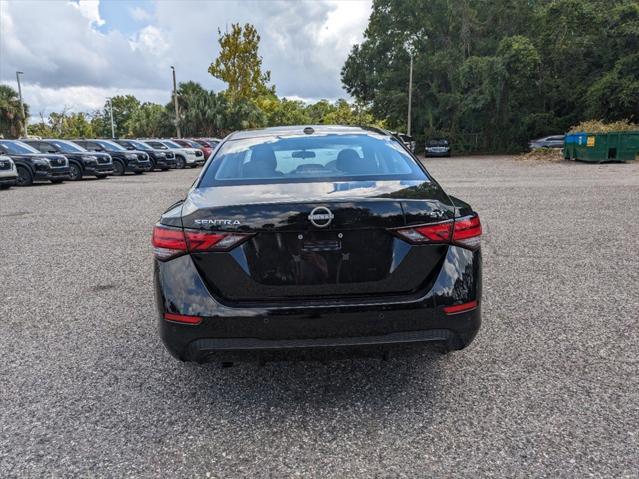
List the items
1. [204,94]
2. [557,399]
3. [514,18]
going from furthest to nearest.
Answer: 1. [204,94]
2. [514,18]
3. [557,399]

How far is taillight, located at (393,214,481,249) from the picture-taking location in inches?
102

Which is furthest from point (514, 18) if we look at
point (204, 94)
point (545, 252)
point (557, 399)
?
point (557, 399)

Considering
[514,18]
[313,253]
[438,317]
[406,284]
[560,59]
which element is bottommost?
[438,317]

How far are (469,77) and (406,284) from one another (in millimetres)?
36252

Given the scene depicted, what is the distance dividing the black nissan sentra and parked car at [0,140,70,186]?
1651 centimetres

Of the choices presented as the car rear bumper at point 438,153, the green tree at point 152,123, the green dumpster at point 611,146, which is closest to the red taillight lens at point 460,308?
the green dumpster at point 611,146

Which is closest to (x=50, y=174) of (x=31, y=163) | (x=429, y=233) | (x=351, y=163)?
(x=31, y=163)

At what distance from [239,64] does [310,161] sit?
59.0 metres

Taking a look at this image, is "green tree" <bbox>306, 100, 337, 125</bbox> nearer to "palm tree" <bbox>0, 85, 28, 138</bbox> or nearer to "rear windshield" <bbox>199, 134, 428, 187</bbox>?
"palm tree" <bbox>0, 85, 28, 138</bbox>

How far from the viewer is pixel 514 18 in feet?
127

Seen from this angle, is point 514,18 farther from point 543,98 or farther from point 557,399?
point 557,399

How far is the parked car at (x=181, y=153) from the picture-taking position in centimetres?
2805

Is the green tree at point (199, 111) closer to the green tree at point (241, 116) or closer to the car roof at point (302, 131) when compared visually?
the green tree at point (241, 116)

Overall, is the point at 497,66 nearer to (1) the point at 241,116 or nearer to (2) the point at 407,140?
(2) the point at 407,140
